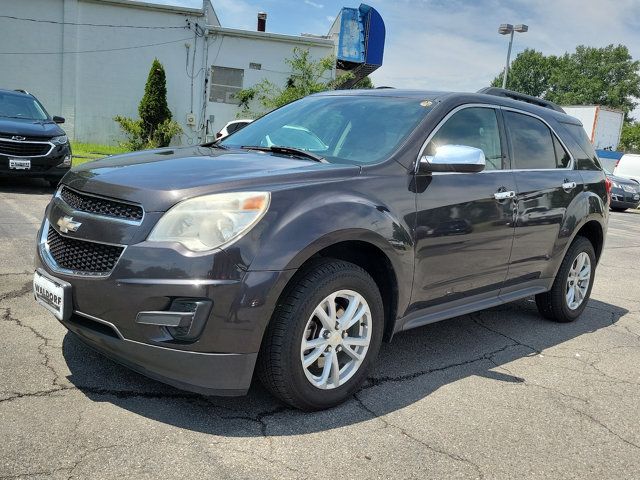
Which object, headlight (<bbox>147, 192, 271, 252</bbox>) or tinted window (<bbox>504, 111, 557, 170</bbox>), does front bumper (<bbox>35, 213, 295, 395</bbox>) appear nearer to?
headlight (<bbox>147, 192, 271, 252</bbox>)

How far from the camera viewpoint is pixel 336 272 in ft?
9.66

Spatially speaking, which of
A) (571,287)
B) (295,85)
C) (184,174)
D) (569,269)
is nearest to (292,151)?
(184,174)

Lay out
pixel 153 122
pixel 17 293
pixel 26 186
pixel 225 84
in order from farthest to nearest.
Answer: pixel 225 84 → pixel 153 122 → pixel 26 186 → pixel 17 293

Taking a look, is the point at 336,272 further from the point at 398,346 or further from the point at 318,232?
the point at 398,346

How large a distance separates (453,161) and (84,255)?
6.81 feet

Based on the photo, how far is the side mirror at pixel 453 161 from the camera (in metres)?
3.40

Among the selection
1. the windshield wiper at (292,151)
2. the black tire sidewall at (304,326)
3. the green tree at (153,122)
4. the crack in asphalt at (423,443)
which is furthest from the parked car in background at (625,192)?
the crack in asphalt at (423,443)

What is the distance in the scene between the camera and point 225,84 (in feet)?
72.7

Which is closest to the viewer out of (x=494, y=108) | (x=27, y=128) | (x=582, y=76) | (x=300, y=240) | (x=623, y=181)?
(x=300, y=240)

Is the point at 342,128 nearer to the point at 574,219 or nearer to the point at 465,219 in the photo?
the point at 465,219

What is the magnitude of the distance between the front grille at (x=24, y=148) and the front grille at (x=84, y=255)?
7173mm

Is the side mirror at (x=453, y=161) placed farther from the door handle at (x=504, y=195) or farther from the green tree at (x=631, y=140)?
the green tree at (x=631, y=140)

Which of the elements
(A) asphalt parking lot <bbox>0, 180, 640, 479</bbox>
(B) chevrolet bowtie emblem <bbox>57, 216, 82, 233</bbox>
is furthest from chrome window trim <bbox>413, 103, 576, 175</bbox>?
(B) chevrolet bowtie emblem <bbox>57, 216, 82, 233</bbox>

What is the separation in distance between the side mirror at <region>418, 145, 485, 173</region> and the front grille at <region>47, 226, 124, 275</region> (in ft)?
5.92
